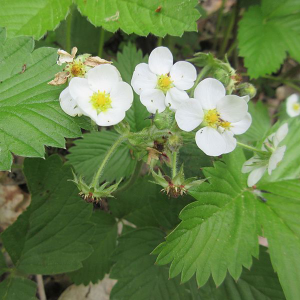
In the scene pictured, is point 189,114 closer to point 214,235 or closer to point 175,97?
point 175,97

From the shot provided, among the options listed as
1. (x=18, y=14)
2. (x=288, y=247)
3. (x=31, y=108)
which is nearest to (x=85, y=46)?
(x=18, y=14)

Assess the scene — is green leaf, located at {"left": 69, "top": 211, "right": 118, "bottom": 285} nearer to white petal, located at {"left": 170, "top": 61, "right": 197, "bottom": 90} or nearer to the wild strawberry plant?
the wild strawberry plant

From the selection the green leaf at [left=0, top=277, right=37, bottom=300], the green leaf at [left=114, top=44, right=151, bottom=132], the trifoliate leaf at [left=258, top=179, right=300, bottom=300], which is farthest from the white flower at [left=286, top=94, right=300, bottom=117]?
the green leaf at [left=0, top=277, right=37, bottom=300]

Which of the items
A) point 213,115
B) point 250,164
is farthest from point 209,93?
point 250,164

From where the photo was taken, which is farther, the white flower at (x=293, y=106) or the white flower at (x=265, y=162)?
the white flower at (x=293, y=106)

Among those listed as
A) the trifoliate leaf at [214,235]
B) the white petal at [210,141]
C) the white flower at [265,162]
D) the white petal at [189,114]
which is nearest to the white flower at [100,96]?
A: the white petal at [189,114]

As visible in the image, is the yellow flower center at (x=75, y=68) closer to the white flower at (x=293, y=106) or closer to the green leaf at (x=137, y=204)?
the green leaf at (x=137, y=204)

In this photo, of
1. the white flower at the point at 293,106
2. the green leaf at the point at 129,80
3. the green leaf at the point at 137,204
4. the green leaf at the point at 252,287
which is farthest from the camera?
the white flower at the point at 293,106
